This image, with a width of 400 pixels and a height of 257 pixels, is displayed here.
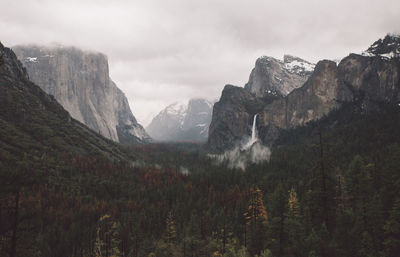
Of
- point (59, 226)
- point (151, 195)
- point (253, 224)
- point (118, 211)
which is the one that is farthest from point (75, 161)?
point (253, 224)

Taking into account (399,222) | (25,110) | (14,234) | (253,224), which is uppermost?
(25,110)

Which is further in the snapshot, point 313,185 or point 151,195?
point 151,195

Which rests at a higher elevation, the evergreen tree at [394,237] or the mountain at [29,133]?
the mountain at [29,133]

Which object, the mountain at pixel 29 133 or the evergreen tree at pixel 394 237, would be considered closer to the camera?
the evergreen tree at pixel 394 237

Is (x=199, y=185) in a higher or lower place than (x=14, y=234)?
lower

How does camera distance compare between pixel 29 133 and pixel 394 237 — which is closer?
pixel 394 237

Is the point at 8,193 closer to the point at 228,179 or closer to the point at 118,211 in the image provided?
the point at 118,211

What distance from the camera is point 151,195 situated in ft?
406

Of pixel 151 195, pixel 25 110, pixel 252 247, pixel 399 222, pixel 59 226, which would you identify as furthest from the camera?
pixel 25 110

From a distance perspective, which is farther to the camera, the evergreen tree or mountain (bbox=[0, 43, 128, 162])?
mountain (bbox=[0, 43, 128, 162])

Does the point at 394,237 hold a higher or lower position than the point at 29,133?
lower

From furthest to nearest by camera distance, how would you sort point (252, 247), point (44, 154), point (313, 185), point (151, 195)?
1. point (44, 154)
2. point (151, 195)
3. point (252, 247)
4. point (313, 185)

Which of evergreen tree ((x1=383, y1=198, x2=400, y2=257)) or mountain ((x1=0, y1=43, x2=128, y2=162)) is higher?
mountain ((x1=0, y1=43, x2=128, y2=162))

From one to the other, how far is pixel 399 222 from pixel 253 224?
2005 cm
